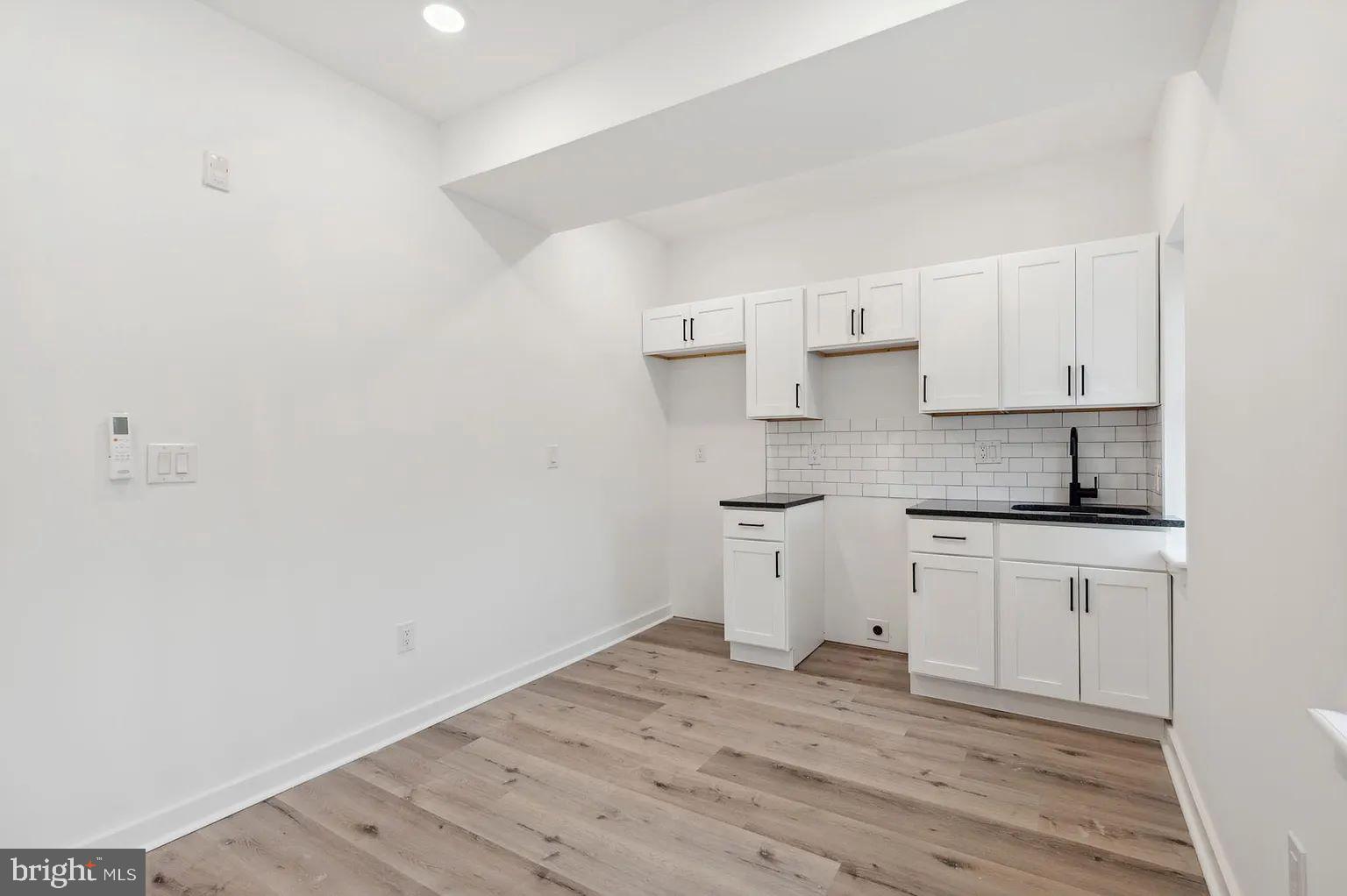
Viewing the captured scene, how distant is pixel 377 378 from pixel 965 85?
2.47m

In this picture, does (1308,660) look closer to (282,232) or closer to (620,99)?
(620,99)

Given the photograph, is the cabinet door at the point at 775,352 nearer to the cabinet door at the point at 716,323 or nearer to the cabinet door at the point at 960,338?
the cabinet door at the point at 716,323

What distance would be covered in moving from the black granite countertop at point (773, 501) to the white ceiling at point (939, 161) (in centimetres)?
168

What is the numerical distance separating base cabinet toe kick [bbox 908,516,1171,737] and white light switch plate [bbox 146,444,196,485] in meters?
2.98

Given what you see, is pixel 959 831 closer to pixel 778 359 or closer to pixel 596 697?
pixel 596 697

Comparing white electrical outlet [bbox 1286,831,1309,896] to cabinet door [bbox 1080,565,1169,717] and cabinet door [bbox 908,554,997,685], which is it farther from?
cabinet door [bbox 908,554,997,685]

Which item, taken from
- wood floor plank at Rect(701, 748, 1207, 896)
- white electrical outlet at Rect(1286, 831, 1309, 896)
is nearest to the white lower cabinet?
wood floor plank at Rect(701, 748, 1207, 896)

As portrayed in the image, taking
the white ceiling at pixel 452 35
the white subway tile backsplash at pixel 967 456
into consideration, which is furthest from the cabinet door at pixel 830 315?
the white ceiling at pixel 452 35

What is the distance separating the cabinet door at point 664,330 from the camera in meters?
4.31

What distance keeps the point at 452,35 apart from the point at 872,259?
8.41 feet

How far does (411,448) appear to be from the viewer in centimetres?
289

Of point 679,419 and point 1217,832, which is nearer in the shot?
point 1217,832

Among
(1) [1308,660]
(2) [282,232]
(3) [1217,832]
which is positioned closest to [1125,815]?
(3) [1217,832]

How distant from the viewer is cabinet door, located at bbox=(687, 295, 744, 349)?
4057 millimetres
